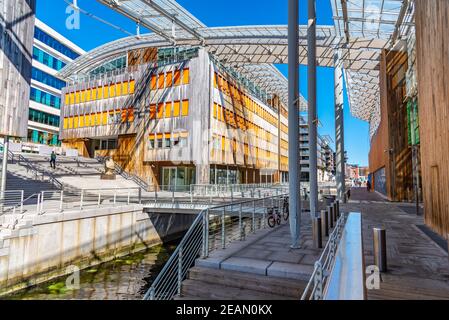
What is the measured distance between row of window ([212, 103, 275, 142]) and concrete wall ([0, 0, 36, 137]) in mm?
19141

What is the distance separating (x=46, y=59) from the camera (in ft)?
182

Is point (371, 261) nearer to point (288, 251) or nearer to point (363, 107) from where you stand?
point (288, 251)

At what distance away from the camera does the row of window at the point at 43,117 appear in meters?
50.5

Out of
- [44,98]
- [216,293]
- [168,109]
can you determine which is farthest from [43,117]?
[216,293]

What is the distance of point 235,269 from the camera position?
598 centimetres

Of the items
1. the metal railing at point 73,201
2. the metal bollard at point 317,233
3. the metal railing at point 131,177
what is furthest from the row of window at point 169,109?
the metal bollard at point 317,233

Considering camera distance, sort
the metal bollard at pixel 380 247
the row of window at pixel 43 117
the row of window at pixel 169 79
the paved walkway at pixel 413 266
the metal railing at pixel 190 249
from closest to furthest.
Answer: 1. the paved walkway at pixel 413 266
2. the metal bollard at pixel 380 247
3. the metal railing at pixel 190 249
4. the row of window at pixel 169 79
5. the row of window at pixel 43 117

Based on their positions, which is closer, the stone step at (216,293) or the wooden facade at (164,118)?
the stone step at (216,293)

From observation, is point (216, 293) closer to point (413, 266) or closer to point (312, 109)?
point (413, 266)

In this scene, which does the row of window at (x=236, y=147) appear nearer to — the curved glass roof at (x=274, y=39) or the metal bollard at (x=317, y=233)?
the curved glass roof at (x=274, y=39)

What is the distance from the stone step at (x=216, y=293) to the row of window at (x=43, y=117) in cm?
5461

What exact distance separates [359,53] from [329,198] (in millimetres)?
20362

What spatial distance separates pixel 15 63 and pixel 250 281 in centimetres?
1408

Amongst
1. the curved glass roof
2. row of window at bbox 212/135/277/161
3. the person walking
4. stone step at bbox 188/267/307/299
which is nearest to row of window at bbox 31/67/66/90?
the curved glass roof
